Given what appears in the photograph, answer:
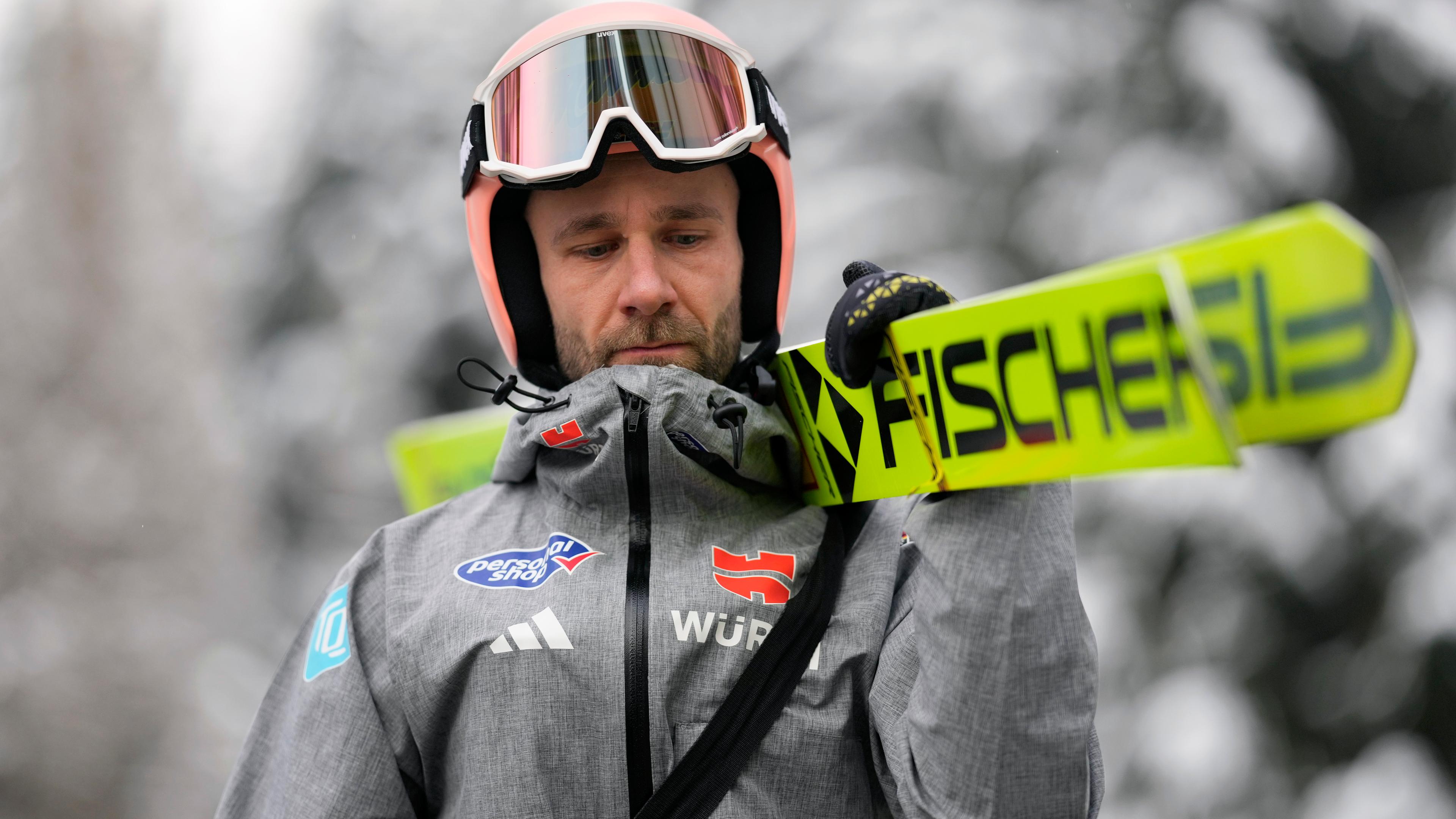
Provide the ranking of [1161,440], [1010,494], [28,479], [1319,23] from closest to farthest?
[1161,440]
[1010,494]
[1319,23]
[28,479]

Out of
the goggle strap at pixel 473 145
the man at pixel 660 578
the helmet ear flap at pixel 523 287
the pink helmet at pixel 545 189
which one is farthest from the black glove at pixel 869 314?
the goggle strap at pixel 473 145

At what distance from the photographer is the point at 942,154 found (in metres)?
3.53

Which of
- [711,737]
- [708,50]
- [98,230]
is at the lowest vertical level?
[711,737]

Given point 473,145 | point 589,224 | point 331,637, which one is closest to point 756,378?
point 589,224

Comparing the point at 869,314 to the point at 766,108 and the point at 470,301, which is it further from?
the point at 470,301

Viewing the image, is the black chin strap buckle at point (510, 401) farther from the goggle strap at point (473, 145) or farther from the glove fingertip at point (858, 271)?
the glove fingertip at point (858, 271)

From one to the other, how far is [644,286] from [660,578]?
47 centimetres

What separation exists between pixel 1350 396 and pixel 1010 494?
38 centimetres

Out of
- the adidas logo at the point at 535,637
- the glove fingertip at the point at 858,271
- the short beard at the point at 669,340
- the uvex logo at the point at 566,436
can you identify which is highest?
the glove fingertip at the point at 858,271

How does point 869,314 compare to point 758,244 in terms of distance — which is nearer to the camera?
point 869,314

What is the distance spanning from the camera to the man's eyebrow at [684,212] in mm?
1595

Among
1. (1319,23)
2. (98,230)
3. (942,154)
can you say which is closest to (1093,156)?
(942,154)

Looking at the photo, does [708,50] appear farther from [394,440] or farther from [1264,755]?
[1264,755]

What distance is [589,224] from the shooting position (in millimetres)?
1604
